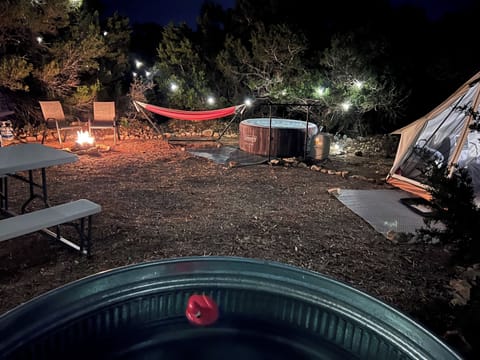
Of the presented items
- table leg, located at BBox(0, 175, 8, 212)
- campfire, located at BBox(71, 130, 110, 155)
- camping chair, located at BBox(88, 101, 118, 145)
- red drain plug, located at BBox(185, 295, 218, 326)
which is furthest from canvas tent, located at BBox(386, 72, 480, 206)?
camping chair, located at BBox(88, 101, 118, 145)

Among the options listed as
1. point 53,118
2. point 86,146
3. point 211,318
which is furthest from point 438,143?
point 53,118

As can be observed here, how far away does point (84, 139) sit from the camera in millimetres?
5902

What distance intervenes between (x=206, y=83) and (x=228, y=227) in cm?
586

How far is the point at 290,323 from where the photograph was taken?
65.9 inches

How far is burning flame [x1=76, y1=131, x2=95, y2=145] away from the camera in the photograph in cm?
586

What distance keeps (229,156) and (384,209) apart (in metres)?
2.59

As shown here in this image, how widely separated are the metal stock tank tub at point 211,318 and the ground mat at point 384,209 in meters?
1.76

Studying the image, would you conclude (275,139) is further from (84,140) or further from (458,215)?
(458,215)

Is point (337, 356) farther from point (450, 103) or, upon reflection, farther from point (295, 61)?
point (295, 61)

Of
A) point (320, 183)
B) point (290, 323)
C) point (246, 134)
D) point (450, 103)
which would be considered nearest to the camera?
point (290, 323)

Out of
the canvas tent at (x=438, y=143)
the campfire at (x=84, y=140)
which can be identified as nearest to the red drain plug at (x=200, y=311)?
the canvas tent at (x=438, y=143)

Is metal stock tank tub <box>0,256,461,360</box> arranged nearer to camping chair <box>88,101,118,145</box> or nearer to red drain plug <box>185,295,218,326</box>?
red drain plug <box>185,295,218,326</box>

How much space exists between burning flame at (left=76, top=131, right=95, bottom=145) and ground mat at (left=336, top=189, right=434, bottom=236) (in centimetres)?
396

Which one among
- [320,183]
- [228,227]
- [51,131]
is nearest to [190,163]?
[320,183]
